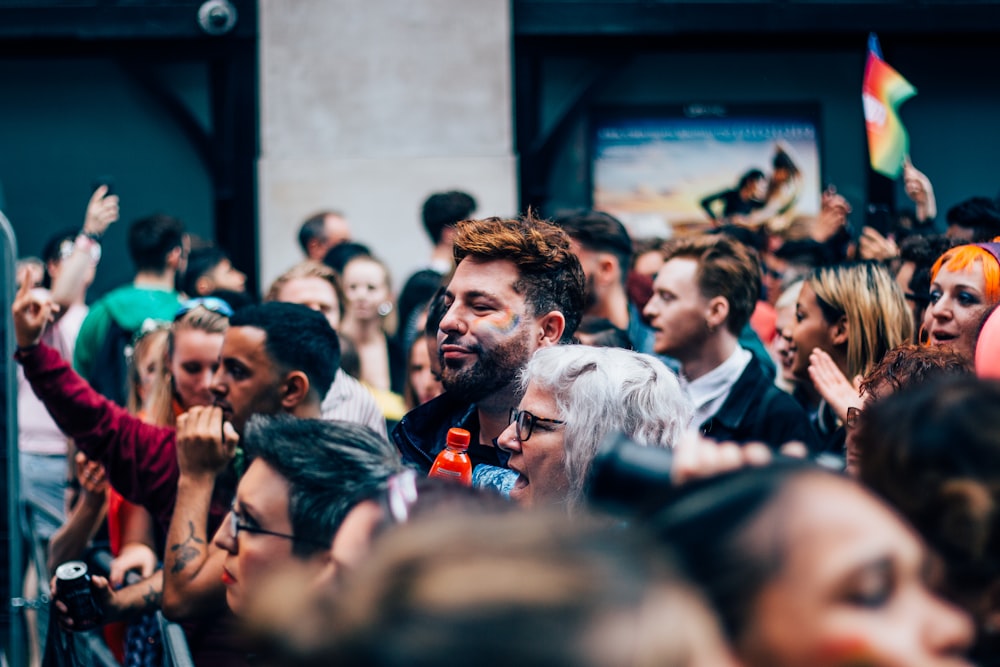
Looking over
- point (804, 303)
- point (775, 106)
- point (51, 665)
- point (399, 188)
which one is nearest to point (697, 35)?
point (775, 106)

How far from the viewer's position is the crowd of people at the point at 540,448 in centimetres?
113

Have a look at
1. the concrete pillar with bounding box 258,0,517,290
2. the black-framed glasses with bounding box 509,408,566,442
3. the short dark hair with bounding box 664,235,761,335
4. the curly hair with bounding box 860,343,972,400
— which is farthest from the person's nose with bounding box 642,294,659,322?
the concrete pillar with bounding box 258,0,517,290

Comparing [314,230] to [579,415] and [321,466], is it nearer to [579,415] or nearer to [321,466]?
[579,415]

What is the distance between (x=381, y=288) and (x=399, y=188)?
3.73 meters

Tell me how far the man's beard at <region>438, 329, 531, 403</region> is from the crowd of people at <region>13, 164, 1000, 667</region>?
0.01 m

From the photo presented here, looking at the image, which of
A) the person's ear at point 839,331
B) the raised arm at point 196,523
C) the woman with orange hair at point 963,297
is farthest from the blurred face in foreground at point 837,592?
the person's ear at point 839,331

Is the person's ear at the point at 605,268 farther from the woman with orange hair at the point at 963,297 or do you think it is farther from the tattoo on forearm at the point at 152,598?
the tattoo on forearm at the point at 152,598

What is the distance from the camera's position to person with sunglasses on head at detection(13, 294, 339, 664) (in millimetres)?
4188

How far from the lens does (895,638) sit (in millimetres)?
1319

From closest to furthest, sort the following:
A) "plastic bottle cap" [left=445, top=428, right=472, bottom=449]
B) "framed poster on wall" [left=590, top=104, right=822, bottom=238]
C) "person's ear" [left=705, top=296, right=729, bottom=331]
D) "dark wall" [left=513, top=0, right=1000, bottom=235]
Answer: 1. "plastic bottle cap" [left=445, top=428, right=472, bottom=449]
2. "person's ear" [left=705, top=296, right=729, bottom=331]
3. "dark wall" [left=513, top=0, right=1000, bottom=235]
4. "framed poster on wall" [left=590, top=104, right=822, bottom=238]

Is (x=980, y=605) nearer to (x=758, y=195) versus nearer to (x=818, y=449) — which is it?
(x=818, y=449)

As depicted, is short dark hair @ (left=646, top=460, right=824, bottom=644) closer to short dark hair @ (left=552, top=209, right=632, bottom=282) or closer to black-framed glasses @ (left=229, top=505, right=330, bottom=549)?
black-framed glasses @ (left=229, top=505, right=330, bottom=549)

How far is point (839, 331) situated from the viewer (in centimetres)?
479

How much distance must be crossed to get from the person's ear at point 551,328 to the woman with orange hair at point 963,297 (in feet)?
4.27
